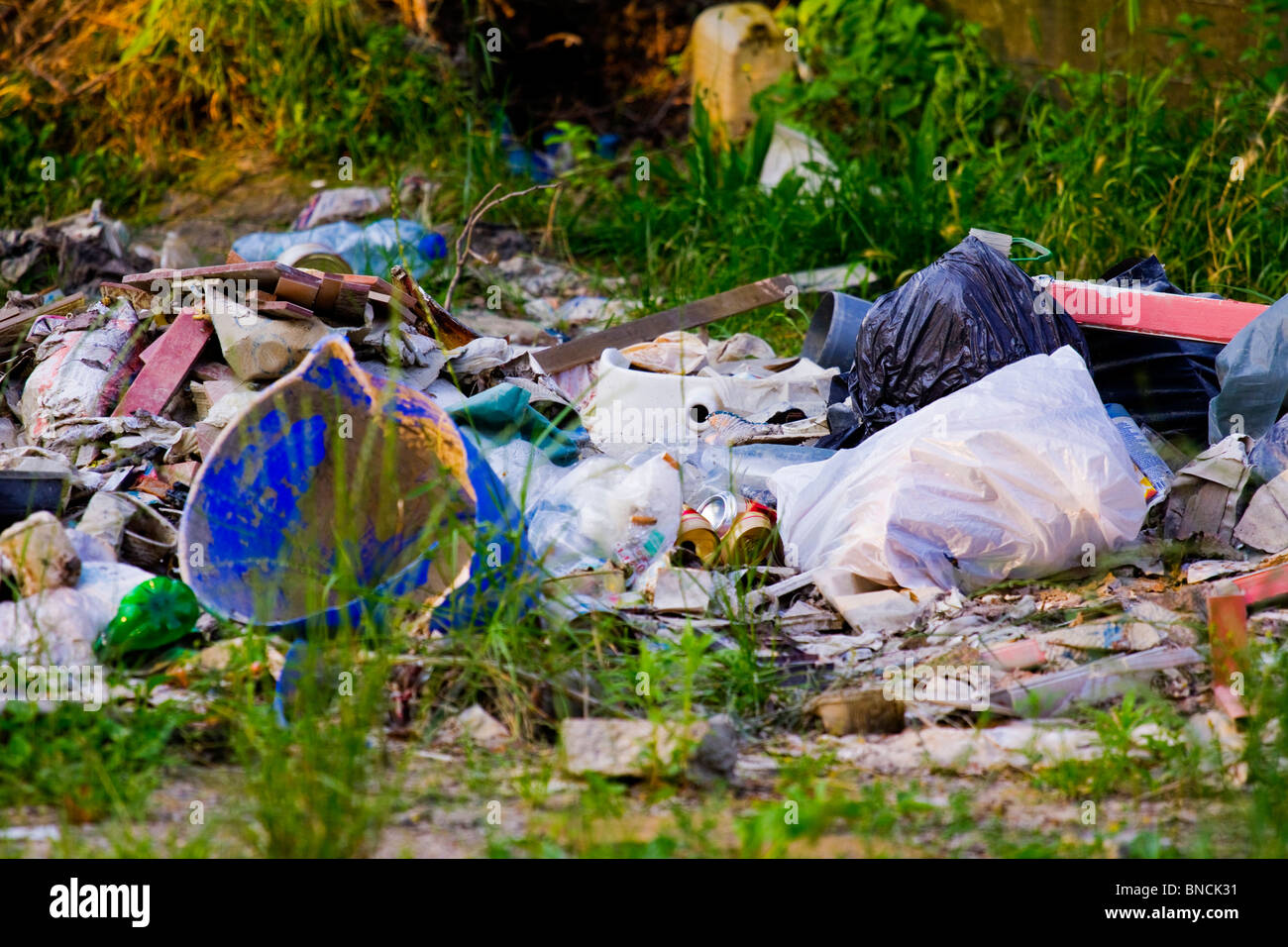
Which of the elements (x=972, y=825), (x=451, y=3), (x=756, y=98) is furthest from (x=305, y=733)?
(x=451, y=3)

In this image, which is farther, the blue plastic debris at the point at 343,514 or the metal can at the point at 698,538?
the metal can at the point at 698,538

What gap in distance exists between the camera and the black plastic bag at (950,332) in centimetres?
376

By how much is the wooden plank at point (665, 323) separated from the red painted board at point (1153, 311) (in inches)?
52.2

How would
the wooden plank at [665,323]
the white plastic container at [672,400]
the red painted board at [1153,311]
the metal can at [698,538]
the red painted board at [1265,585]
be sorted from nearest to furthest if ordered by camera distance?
1. the red painted board at [1265,585]
2. the metal can at [698,538]
3. the red painted board at [1153,311]
4. the white plastic container at [672,400]
5. the wooden plank at [665,323]

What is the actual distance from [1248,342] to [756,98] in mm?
4002

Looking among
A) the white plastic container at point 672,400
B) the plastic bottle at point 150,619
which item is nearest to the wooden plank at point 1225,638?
the white plastic container at point 672,400

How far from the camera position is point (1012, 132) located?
22.2 ft

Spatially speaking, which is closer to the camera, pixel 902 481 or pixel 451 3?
pixel 902 481

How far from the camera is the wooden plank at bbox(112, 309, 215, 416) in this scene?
151 inches

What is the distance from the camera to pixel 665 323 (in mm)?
4984

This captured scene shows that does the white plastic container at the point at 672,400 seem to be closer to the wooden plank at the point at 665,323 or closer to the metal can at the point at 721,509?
the wooden plank at the point at 665,323

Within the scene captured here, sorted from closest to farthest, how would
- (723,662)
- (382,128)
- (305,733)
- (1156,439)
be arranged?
(305,733) < (723,662) < (1156,439) < (382,128)

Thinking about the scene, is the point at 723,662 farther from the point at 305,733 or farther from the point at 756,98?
the point at 756,98

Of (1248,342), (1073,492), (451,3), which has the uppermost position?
(451,3)
